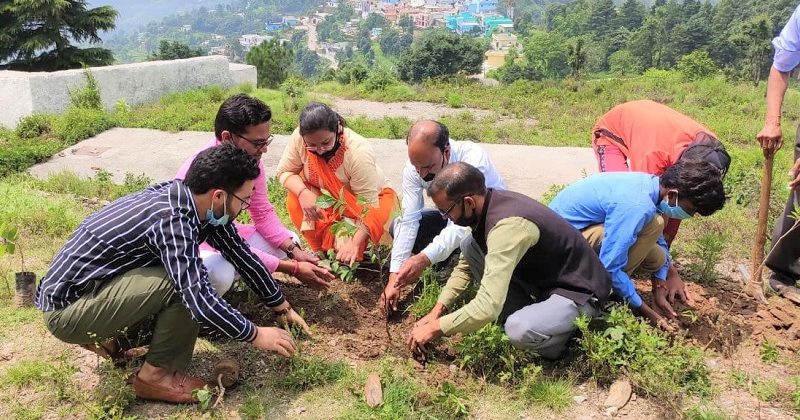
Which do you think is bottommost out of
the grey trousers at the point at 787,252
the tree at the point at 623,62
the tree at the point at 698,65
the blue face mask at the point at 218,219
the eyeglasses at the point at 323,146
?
the tree at the point at 623,62

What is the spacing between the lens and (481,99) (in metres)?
14.2

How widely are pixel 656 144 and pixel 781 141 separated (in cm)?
78

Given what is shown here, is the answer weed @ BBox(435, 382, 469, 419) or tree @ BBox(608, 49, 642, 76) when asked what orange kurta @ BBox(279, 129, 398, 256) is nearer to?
weed @ BBox(435, 382, 469, 419)

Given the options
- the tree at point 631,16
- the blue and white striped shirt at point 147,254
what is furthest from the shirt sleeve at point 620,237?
the tree at point 631,16

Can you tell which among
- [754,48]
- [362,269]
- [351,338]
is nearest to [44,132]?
[362,269]

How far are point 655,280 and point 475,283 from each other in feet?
3.48

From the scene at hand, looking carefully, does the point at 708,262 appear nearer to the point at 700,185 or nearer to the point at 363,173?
the point at 700,185

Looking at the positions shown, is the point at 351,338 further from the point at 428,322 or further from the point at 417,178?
the point at 417,178

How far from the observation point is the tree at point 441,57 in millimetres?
36938

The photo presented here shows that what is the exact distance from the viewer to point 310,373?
296cm

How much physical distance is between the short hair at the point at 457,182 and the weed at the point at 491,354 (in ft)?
2.36

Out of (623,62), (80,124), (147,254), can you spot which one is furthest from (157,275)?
(623,62)

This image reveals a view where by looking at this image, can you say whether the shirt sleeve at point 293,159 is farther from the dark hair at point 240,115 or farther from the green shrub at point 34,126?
the green shrub at point 34,126

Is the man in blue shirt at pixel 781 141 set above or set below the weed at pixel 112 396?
above
